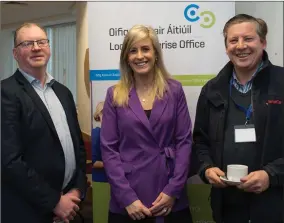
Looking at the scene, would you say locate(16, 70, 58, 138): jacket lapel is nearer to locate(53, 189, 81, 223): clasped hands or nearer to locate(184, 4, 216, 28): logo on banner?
locate(53, 189, 81, 223): clasped hands

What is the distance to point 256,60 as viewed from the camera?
5.83ft

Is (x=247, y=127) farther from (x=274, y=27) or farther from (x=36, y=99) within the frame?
(x=274, y=27)

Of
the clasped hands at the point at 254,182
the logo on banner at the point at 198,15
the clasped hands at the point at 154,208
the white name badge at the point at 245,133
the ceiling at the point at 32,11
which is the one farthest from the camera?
the ceiling at the point at 32,11

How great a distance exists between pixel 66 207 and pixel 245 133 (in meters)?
1.02

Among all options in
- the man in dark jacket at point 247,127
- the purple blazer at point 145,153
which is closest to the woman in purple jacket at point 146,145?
the purple blazer at point 145,153

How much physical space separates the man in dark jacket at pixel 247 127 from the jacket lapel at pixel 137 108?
1.13 feet

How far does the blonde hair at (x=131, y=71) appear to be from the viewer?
1.96 m

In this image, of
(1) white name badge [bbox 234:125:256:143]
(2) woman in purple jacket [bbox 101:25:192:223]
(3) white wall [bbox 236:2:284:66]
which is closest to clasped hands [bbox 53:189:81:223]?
(2) woman in purple jacket [bbox 101:25:192:223]

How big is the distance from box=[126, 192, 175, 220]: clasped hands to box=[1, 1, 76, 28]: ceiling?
13.6 ft

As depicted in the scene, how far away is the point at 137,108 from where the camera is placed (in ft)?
6.35

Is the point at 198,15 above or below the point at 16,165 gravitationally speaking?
above

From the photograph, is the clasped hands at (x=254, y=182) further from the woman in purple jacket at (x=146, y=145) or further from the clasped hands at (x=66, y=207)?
the clasped hands at (x=66, y=207)

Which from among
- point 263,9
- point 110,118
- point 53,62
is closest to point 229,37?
point 110,118

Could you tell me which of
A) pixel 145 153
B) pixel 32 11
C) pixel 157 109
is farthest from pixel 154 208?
pixel 32 11
